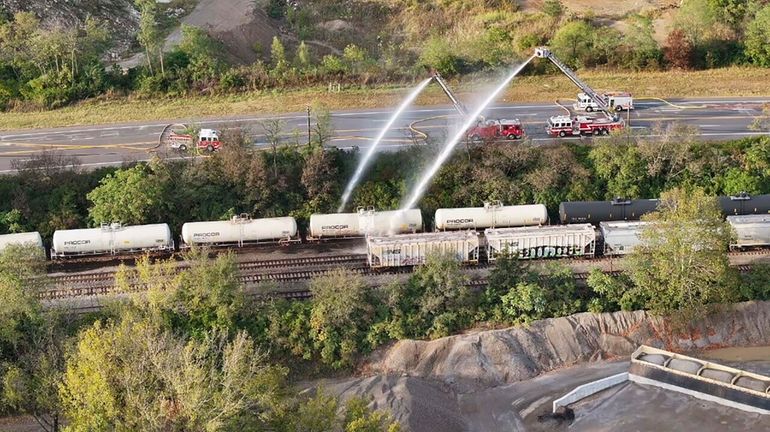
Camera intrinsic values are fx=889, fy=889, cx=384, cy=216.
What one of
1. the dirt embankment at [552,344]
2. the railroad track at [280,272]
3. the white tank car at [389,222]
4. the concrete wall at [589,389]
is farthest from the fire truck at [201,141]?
the concrete wall at [589,389]

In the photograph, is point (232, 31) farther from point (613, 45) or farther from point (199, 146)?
point (613, 45)

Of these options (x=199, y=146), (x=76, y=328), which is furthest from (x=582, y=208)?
(x=76, y=328)

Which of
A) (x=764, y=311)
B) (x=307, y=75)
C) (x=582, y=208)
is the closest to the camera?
(x=764, y=311)

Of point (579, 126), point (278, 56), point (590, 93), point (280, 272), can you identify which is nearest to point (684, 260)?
point (579, 126)

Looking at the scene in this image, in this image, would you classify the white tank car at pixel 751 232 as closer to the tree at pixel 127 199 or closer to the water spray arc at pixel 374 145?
the water spray arc at pixel 374 145

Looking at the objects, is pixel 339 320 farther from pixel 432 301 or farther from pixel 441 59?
pixel 441 59
